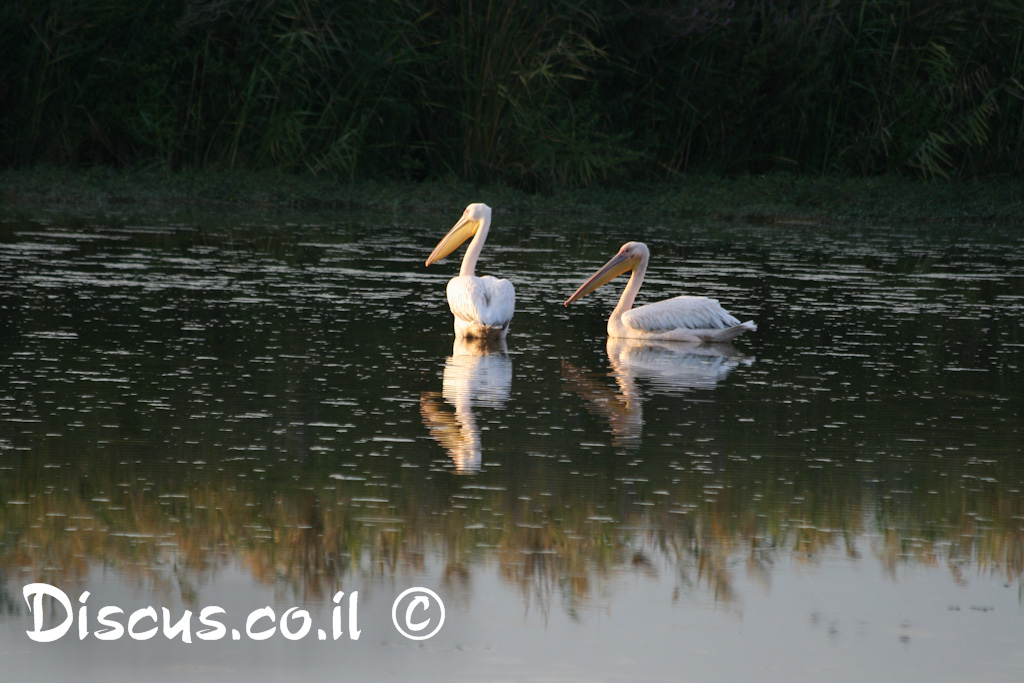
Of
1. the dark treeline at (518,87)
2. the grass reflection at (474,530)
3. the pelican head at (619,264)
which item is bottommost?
the grass reflection at (474,530)

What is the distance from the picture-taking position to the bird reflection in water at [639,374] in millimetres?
7277

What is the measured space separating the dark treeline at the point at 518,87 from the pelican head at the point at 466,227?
760cm

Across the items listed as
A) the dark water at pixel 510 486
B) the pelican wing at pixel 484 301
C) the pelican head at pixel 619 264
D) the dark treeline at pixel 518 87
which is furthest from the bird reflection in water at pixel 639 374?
the dark treeline at pixel 518 87

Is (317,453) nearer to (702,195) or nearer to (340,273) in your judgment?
(340,273)

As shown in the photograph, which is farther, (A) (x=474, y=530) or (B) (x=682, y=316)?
(B) (x=682, y=316)

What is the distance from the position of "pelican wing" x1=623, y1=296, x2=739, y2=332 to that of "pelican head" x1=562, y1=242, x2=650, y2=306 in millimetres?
1072

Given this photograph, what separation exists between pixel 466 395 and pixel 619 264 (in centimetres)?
360

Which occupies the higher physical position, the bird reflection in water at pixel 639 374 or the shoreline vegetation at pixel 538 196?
the shoreline vegetation at pixel 538 196

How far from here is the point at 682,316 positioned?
9.91 metres

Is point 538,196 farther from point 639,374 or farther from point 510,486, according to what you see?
point 510,486

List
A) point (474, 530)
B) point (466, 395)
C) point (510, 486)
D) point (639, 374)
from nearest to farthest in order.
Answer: point (474, 530)
point (510, 486)
point (466, 395)
point (639, 374)

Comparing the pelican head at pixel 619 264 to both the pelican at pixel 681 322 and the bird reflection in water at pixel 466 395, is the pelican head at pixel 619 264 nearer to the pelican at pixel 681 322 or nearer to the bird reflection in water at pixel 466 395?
the pelican at pixel 681 322

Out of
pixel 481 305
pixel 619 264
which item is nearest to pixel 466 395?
pixel 481 305

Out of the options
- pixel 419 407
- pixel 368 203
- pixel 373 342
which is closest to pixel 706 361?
pixel 373 342
